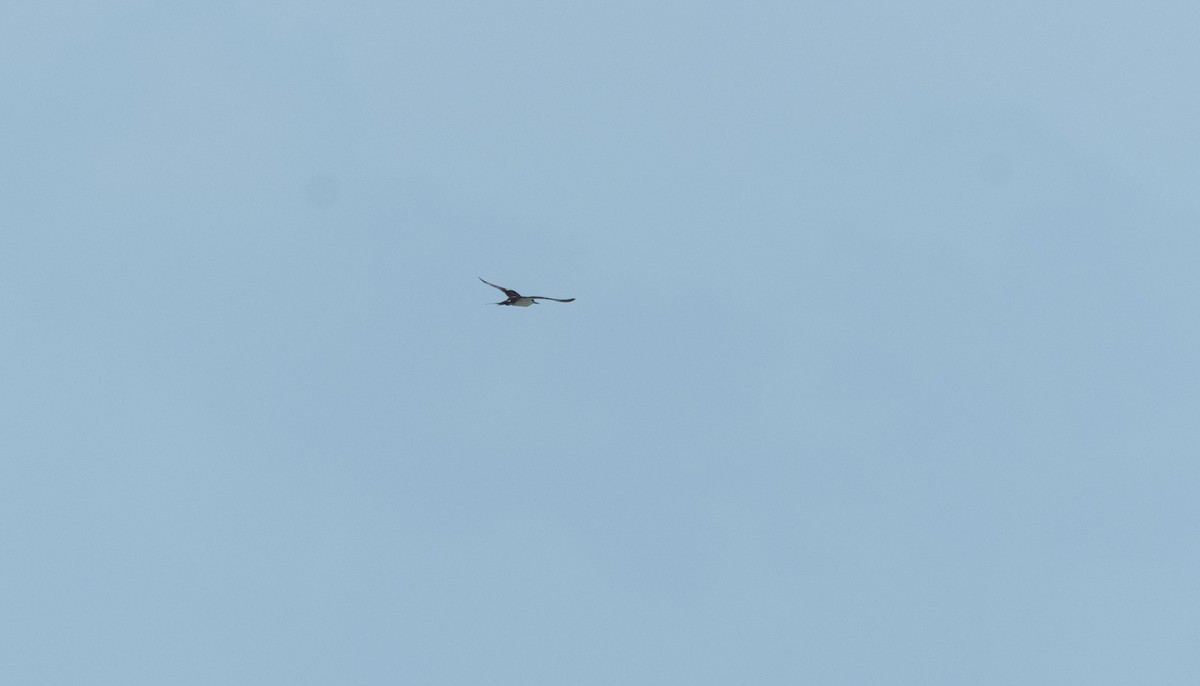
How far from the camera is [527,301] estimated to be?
84562 millimetres
